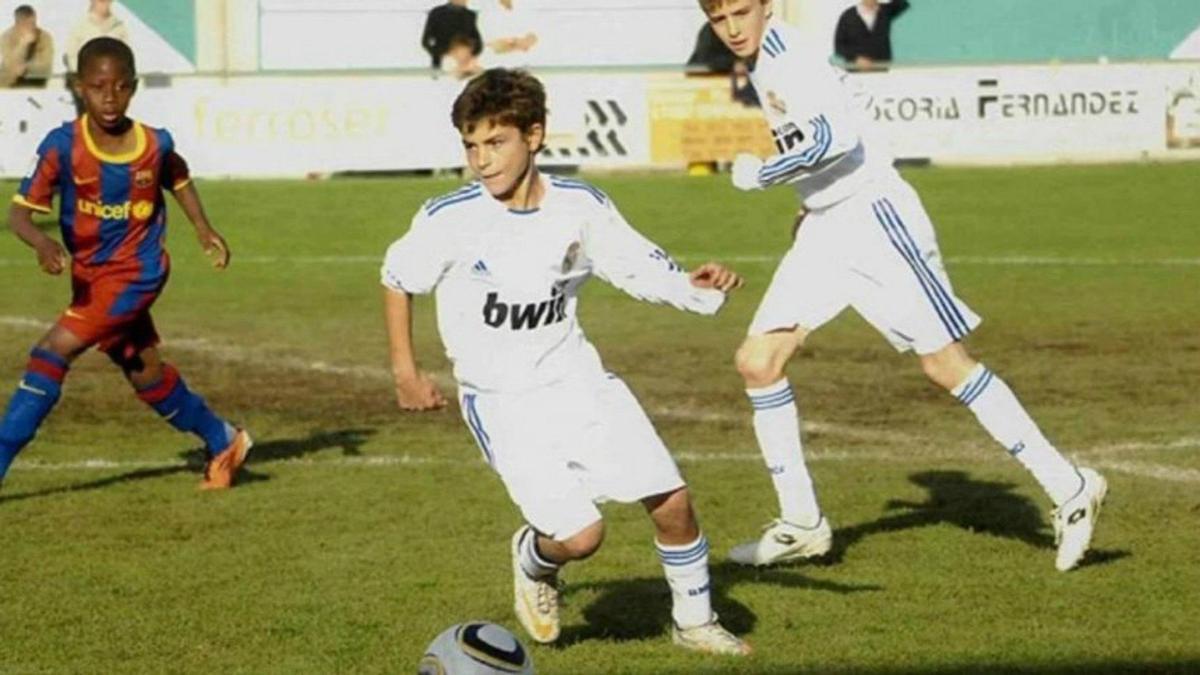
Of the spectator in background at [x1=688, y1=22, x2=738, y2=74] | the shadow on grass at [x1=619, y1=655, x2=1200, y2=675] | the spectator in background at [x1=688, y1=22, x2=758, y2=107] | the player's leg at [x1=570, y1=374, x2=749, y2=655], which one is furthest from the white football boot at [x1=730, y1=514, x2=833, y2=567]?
the spectator in background at [x1=688, y1=22, x2=738, y2=74]

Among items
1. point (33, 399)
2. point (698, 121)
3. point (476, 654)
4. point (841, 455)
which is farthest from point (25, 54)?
point (476, 654)

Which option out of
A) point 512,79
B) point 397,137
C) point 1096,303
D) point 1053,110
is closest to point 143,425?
point 512,79

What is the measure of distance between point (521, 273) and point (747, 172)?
159 cm

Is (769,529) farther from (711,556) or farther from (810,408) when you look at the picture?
(810,408)

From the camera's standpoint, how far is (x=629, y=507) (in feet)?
35.2

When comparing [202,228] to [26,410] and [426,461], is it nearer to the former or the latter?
[26,410]

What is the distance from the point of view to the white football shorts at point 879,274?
31.4 feet

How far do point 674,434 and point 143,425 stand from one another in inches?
107

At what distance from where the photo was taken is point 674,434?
12.8m

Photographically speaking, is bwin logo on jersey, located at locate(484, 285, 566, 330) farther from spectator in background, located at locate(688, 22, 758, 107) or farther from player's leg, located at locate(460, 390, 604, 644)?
spectator in background, located at locate(688, 22, 758, 107)

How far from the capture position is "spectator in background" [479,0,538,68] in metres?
33.6

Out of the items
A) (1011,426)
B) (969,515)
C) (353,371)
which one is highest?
(1011,426)

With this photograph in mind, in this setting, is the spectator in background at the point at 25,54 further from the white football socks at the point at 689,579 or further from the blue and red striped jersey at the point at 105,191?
the white football socks at the point at 689,579

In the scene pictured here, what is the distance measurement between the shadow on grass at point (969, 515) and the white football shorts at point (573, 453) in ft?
6.50
